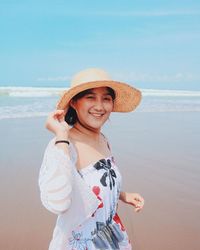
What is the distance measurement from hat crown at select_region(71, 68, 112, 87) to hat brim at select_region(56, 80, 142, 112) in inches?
0.9

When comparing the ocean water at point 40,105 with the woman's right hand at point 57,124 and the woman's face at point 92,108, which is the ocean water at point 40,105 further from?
the woman's right hand at point 57,124

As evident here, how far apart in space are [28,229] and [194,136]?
513 centimetres

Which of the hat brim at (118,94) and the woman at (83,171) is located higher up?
the hat brim at (118,94)

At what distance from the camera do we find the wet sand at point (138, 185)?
3430 mm

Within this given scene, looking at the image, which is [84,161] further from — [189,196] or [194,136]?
[194,136]

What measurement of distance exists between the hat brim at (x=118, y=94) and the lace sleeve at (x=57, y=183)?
0.40 m

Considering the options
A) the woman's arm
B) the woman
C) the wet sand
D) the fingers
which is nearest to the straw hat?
the woman

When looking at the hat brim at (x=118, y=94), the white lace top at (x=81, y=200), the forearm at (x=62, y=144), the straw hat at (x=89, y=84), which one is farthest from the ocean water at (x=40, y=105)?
the forearm at (x=62, y=144)

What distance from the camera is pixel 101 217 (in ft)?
6.32

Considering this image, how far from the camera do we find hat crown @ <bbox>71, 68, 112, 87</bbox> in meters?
1.93

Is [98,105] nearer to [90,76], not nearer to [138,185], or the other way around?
[90,76]

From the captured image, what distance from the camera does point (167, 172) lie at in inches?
209

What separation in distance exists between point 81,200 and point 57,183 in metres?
0.22

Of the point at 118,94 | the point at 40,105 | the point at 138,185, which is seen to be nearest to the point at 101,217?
the point at 118,94
